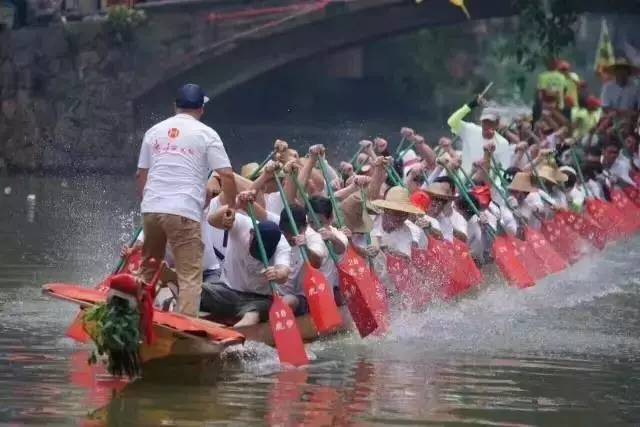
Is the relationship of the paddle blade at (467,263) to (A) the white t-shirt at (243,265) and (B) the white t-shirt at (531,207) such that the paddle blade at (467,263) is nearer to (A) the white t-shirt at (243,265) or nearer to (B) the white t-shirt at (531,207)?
(B) the white t-shirt at (531,207)

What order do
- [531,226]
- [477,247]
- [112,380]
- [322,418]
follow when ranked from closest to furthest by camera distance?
[322,418]
[112,380]
[477,247]
[531,226]

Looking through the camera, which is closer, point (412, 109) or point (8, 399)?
point (8, 399)

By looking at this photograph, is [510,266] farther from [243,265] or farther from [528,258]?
[243,265]

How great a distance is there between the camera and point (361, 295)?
13.1 m

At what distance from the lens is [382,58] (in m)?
50.4

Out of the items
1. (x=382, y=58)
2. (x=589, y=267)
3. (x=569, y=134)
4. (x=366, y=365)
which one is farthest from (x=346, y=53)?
(x=366, y=365)

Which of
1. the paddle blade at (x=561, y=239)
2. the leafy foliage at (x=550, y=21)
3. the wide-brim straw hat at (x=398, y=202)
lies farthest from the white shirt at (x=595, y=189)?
the leafy foliage at (x=550, y=21)

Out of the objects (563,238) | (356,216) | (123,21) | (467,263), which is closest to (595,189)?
(563,238)

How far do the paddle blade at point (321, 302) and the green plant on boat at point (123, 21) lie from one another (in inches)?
930

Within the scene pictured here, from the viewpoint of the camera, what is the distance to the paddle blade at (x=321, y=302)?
1260 centimetres

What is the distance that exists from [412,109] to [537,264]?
31240mm

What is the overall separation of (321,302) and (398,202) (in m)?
2.43

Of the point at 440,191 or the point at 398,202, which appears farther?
the point at 440,191

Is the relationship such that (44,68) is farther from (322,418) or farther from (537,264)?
(322,418)
